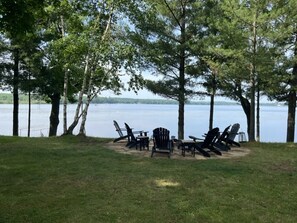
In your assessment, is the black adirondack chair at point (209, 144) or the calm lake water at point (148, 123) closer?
the black adirondack chair at point (209, 144)

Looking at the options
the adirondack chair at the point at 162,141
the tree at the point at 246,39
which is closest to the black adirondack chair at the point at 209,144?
the adirondack chair at the point at 162,141

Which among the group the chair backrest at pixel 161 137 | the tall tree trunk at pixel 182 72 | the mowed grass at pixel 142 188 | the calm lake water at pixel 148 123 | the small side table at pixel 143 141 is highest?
the tall tree trunk at pixel 182 72

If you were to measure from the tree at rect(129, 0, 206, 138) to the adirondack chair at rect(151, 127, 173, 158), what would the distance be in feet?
18.4

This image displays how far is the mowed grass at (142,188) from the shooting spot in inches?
165

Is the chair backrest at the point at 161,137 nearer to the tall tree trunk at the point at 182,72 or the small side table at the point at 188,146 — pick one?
the small side table at the point at 188,146

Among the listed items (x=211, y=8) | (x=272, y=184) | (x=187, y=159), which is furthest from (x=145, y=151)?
(x=211, y=8)

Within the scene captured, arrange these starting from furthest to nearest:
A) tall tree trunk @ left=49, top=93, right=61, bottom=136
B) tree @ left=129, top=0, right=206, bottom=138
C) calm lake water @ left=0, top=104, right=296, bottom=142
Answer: calm lake water @ left=0, top=104, right=296, bottom=142 < tall tree trunk @ left=49, top=93, right=61, bottom=136 < tree @ left=129, top=0, right=206, bottom=138

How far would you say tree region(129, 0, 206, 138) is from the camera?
1350 cm

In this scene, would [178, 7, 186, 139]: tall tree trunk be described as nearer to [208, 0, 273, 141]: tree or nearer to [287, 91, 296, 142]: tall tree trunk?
[208, 0, 273, 141]: tree

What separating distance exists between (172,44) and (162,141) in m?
6.94

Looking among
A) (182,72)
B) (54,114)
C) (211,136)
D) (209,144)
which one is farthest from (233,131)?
(54,114)

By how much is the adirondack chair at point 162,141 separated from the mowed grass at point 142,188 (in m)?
0.37

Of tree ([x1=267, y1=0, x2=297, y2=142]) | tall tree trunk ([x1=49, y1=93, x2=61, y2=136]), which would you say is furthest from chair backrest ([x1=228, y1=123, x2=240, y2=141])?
tall tree trunk ([x1=49, y1=93, x2=61, y2=136])

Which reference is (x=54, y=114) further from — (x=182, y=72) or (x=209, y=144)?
(x=209, y=144)
